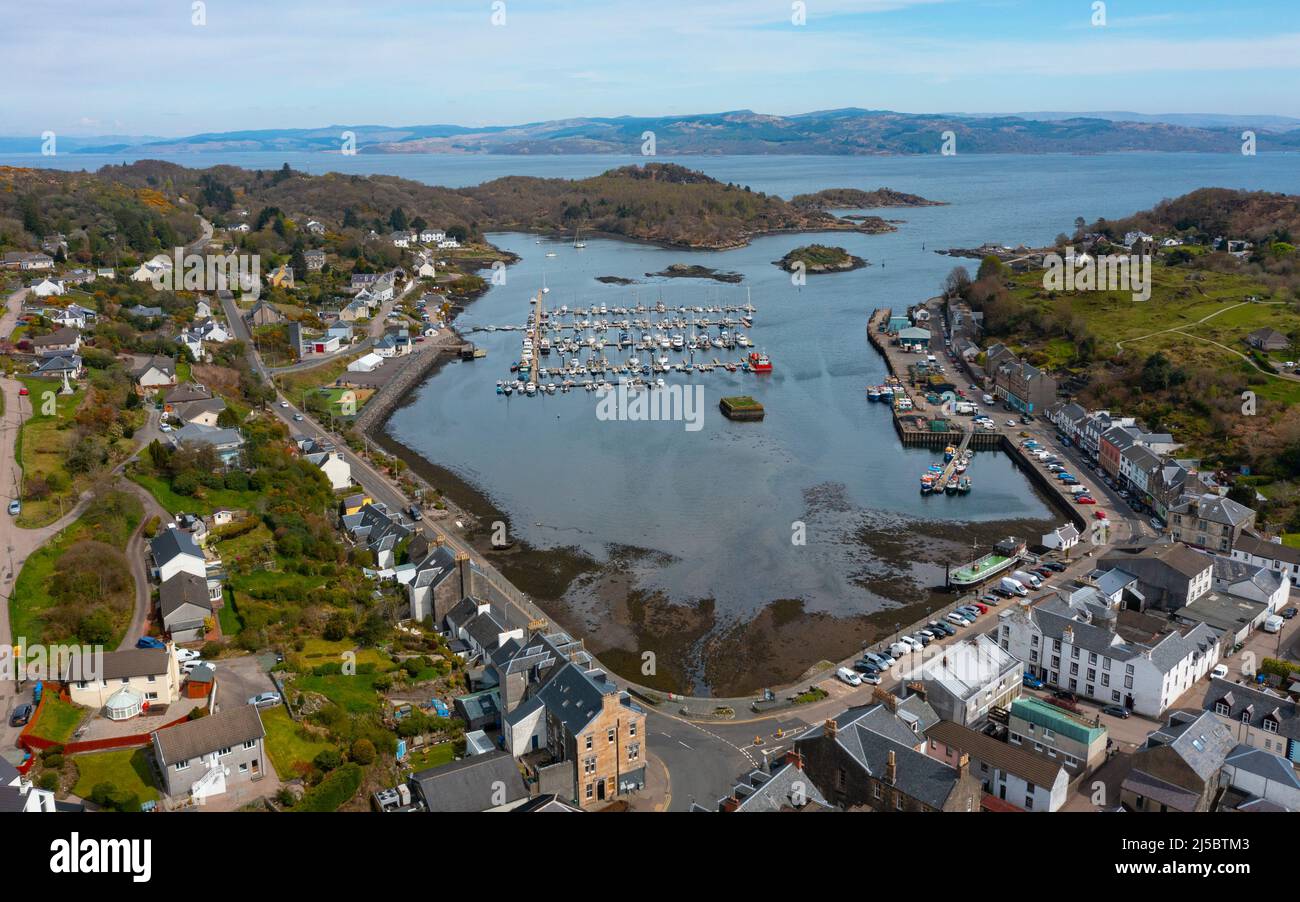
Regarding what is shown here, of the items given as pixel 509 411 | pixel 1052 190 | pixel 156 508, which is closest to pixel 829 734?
pixel 156 508

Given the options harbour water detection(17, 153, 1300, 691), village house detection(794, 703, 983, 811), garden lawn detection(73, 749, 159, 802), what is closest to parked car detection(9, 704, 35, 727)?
garden lawn detection(73, 749, 159, 802)

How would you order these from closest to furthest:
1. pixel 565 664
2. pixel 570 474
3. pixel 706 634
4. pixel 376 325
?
pixel 565 664 < pixel 706 634 < pixel 570 474 < pixel 376 325

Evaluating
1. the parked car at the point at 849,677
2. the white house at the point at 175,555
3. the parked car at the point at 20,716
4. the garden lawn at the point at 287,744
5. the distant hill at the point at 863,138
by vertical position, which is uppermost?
the distant hill at the point at 863,138

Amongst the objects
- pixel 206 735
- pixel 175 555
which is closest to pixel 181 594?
pixel 175 555

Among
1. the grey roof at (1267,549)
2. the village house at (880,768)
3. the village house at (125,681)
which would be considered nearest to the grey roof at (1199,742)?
the village house at (880,768)

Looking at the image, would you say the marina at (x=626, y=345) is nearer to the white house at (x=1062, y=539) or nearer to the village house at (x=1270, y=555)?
the white house at (x=1062, y=539)

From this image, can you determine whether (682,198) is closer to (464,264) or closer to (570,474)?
(464,264)
